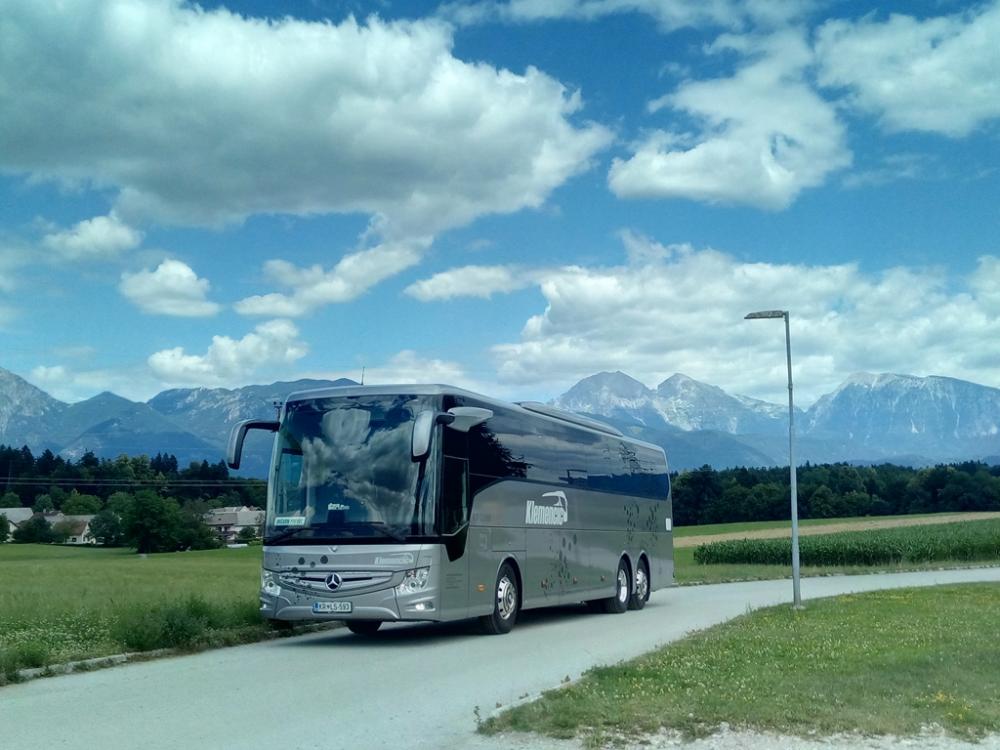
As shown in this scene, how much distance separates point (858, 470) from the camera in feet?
356

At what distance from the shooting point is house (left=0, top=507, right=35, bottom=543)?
324 ft

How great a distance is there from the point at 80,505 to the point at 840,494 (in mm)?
70582

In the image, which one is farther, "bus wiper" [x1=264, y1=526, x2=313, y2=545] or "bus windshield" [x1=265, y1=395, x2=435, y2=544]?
"bus wiper" [x1=264, y1=526, x2=313, y2=545]

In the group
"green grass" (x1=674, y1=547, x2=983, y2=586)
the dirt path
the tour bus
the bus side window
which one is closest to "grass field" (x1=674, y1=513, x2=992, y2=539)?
the dirt path

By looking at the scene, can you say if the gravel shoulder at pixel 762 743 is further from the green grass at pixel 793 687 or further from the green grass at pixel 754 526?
the green grass at pixel 754 526

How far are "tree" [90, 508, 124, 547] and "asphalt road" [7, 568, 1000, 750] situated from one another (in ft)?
252

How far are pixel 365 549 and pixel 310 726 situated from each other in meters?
6.00

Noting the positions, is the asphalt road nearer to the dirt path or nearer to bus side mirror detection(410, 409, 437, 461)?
bus side mirror detection(410, 409, 437, 461)

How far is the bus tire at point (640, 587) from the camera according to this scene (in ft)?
79.5

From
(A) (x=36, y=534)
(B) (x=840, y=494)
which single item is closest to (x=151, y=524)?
(A) (x=36, y=534)

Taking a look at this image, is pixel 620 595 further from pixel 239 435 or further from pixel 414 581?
pixel 239 435

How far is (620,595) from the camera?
23312 mm

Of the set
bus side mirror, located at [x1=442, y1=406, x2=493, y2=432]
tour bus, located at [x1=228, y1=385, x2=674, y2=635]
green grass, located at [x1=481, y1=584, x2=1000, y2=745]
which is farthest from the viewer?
bus side mirror, located at [x1=442, y1=406, x2=493, y2=432]

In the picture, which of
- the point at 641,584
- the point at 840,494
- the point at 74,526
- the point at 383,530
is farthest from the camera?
the point at 840,494
